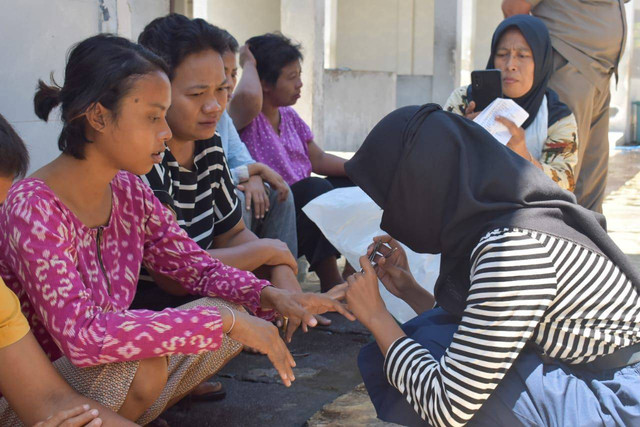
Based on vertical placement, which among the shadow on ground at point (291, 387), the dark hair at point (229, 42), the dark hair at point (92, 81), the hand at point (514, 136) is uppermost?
the dark hair at point (229, 42)

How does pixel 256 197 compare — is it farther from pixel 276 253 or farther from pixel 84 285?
pixel 84 285

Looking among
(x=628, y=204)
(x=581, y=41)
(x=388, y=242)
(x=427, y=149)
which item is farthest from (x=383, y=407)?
(x=628, y=204)

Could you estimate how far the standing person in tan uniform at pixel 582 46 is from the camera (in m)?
4.56

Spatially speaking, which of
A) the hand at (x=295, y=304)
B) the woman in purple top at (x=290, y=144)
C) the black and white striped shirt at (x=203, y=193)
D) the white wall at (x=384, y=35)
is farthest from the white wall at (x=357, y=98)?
the hand at (x=295, y=304)

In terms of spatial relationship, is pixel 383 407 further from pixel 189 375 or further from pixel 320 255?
pixel 320 255

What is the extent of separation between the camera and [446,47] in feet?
45.4

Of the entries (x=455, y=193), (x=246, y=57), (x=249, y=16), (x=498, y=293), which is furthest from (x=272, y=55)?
(x=249, y=16)

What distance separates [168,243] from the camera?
257 cm

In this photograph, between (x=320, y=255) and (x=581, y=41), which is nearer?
(x=320, y=255)

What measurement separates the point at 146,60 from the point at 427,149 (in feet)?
2.73

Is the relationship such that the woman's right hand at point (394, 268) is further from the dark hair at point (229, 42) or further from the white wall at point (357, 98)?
the white wall at point (357, 98)

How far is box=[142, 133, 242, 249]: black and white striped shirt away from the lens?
304cm

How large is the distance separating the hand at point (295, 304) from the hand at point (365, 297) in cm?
15

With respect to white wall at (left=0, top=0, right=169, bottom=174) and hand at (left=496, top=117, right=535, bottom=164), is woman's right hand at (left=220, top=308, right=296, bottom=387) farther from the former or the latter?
hand at (left=496, top=117, right=535, bottom=164)
